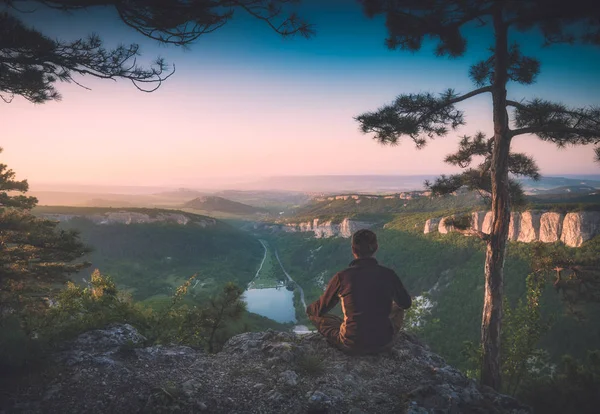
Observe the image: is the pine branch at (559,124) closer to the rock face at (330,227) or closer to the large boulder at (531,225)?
the large boulder at (531,225)

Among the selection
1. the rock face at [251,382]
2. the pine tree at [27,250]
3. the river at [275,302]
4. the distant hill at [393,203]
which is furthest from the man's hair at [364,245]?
the distant hill at [393,203]

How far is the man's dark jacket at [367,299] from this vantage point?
14.8 feet

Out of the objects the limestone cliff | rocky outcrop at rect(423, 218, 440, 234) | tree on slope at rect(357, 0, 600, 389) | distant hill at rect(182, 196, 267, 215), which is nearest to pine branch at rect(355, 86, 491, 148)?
tree on slope at rect(357, 0, 600, 389)

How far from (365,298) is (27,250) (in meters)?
16.4

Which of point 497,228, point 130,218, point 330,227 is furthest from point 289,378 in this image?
point 130,218

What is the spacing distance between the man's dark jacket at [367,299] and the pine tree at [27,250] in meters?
13.6

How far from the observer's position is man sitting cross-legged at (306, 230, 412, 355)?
4.52 metres

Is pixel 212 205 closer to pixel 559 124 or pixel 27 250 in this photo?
pixel 27 250

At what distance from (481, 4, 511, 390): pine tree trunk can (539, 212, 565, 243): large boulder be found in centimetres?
5305

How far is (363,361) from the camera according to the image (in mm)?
4984

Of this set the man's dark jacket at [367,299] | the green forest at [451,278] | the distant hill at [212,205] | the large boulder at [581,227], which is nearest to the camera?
the man's dark jacket at [367,299]

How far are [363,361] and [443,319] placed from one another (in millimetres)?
39253

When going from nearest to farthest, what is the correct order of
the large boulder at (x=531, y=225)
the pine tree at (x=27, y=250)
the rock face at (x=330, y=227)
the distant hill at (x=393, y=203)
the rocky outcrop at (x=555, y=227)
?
the pine tree at (x=27, y=250), the rocky outcrop at (x=555, y=227), the large boulder at (x=531, y=225), the distant hill at (x=393, y=203), the rock face at (x=330, y=227)

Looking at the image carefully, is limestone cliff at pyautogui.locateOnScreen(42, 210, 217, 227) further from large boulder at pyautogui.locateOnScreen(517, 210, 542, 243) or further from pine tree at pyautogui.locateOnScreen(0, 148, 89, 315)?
large boulder at pyautogui.locateOnScreen(517, 210, 542, 243)
